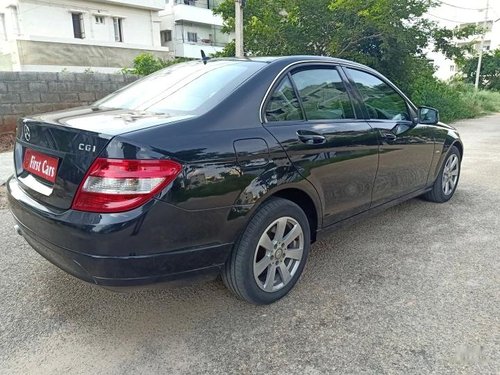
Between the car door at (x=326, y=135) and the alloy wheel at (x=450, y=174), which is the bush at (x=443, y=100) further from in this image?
the car door at (x=326, y=135)

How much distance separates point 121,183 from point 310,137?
1.29 meters

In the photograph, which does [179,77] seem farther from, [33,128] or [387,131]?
[387,131]

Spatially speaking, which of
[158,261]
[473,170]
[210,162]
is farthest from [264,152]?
[473,170]

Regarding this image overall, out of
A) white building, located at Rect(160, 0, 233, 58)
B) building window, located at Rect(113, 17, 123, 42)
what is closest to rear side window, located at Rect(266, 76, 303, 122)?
building window, located at Rect(113, 17, 123, 42)

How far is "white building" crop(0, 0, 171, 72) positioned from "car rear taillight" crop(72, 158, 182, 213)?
1929 cm

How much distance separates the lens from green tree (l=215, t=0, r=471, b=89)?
40.8 ft

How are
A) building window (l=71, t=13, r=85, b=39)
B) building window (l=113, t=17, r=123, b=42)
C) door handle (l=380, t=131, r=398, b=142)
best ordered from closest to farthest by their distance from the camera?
door handle (l=380, t=131, r=398, b=142)
building window (l=71, t=13, r=85, b=39)
building window (l=113, t=17, r=123, b=42)

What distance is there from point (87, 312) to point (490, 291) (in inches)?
106

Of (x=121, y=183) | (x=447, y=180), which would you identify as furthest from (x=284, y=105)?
(x=447, y=180)

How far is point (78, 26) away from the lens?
68.4ft

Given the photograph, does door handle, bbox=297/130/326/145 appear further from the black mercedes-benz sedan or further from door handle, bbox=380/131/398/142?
door handle, bbox=380/131/398/142

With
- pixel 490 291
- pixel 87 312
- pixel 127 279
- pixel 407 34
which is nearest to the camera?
pixel 127 279

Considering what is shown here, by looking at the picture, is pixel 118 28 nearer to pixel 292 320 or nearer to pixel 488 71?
pixel 292 320

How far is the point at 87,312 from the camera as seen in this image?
248 centimetres
